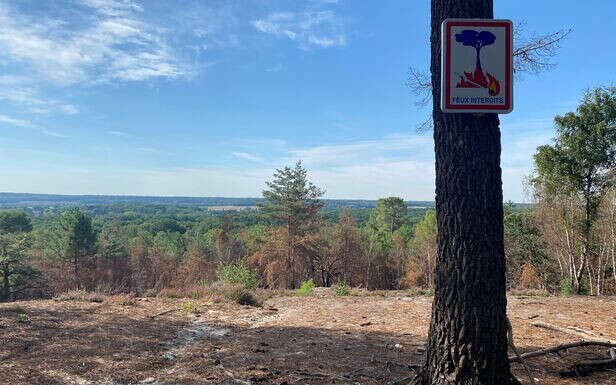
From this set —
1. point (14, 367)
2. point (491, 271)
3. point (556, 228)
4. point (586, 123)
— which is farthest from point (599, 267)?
point (14, 367)

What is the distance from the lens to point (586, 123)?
50.5ft

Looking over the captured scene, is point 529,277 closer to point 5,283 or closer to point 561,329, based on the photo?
point 561,329

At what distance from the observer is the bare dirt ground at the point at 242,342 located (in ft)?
11.5

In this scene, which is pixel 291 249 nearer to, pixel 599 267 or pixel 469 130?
pixel 599 267

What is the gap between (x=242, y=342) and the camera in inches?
192

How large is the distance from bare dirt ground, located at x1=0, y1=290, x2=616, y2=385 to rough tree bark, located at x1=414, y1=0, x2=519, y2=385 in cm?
87

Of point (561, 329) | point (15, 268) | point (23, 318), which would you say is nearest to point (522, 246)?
point (561, 329)

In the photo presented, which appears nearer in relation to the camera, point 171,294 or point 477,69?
point 477,69

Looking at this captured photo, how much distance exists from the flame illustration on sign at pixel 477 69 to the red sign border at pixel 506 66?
0.06m

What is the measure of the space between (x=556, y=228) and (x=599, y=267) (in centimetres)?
213

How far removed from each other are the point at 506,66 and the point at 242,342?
4.00m

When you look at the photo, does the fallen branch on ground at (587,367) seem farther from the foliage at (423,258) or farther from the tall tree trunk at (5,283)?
the tall tree trunk at (5,283)

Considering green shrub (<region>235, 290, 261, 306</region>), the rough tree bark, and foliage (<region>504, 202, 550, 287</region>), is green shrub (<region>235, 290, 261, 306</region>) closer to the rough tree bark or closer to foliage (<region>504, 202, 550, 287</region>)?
the rough tree bark

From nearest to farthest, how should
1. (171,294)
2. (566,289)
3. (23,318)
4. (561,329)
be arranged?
(561,329) < (23,318) < (171,294) < (566,289)
